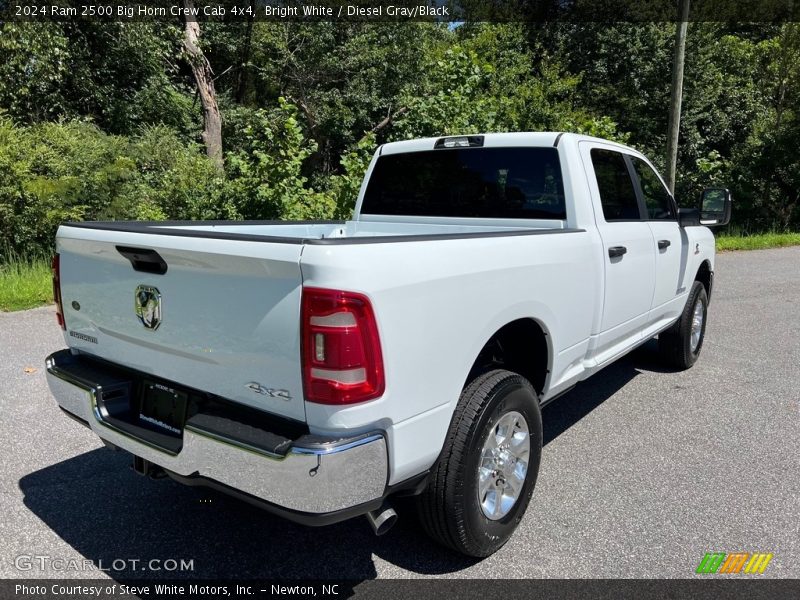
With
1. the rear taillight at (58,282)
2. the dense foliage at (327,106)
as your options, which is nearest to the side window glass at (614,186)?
the rear taillight at (58,282)

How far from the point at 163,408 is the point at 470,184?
7.52 ft

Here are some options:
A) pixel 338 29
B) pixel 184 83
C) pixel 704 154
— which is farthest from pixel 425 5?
pixel 704 154

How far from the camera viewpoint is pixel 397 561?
8.88 feet

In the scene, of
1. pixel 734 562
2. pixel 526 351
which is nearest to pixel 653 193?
pixel 526 351

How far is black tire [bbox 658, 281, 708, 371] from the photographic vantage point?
207 inches

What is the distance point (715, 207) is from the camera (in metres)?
4.82

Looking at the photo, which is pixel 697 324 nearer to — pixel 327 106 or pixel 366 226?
pixel 366 226

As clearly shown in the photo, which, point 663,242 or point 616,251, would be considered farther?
point 663,242

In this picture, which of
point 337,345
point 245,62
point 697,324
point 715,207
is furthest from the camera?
point 245,62

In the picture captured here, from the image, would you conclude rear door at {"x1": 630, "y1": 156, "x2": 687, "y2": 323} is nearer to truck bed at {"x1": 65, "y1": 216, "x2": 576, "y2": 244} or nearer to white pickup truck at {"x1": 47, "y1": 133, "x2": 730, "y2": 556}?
white pickup truck at {"x1": 47, "y1": 133, "x2": 730, "y2": 556}

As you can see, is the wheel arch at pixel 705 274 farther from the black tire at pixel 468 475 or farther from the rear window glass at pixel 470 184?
the black tire at pixel 468 475

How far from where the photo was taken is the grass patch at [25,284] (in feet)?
24.6

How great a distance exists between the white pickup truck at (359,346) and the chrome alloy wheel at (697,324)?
7.16ft

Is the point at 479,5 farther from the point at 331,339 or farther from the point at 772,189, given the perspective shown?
the point at 331,339
